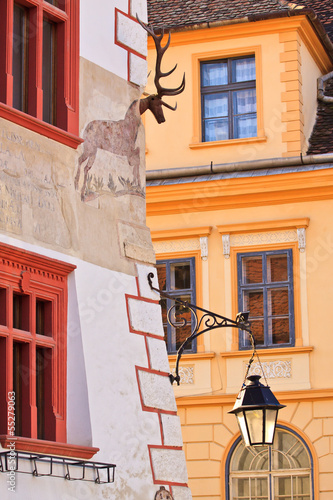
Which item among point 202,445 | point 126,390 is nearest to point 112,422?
point 126,390

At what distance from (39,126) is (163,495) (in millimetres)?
3228

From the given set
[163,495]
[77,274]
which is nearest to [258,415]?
[163,495]

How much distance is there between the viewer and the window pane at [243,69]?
854 inches

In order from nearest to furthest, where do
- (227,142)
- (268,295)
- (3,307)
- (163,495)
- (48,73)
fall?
1. (3,307)
2. (163,495)
3. (48,73)
4. (268,295)
5. (227,142)

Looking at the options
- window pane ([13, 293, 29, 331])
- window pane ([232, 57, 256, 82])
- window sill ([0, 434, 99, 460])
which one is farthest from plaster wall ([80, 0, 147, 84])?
window pane ([232, 57, 256, 82])

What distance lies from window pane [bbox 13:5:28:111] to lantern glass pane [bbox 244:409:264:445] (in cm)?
357

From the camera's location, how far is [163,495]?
1125cm

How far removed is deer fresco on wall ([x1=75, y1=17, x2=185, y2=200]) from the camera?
11.7 metres

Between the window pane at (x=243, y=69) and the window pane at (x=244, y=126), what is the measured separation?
24.7 inches

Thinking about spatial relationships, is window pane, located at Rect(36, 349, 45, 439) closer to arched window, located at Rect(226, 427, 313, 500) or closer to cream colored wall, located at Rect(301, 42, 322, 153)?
arched window, located at Rect(226, 427, 313, 500)

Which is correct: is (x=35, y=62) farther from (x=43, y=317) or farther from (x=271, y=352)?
(x=271, y=352)

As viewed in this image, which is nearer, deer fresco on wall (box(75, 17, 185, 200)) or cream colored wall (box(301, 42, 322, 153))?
deer fresco on wall (box(75, 17, 185, 200))

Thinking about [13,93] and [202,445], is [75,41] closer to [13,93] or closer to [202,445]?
[13,93]

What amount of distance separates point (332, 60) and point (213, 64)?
259 centimetres
